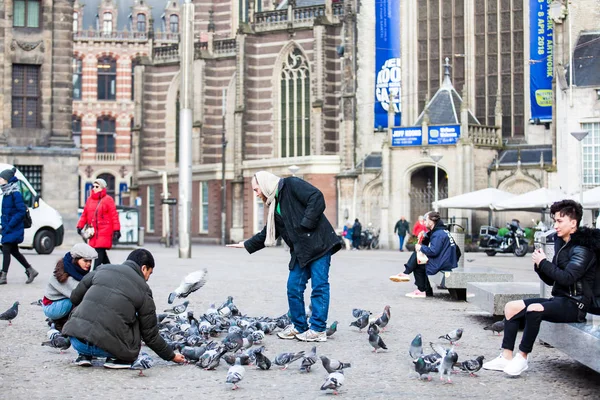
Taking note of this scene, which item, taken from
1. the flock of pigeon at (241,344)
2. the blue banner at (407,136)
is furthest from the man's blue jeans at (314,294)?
the blue banner at (407,136)

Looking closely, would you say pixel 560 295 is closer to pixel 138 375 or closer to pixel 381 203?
pixel 138 375

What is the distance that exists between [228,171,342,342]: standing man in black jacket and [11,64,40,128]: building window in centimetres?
2840

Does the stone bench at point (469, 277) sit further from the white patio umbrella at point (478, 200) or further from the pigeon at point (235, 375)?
the white patio umbrella at point (478, 200)

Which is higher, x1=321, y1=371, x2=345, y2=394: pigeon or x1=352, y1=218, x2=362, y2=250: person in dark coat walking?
x1=352, y1=218, x2=362, y2=250: person in dark coat walking

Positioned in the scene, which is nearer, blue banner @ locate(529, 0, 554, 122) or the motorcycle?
the motorcycle

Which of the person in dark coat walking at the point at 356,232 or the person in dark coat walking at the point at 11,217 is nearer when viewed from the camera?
the person in dark coat walking at the point at 11,217

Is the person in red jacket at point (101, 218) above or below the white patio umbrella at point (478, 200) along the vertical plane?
below

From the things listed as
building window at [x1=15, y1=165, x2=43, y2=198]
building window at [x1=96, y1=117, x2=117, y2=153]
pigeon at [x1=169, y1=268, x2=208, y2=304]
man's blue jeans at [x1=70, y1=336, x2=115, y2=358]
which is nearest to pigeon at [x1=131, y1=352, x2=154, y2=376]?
man's blue jeans at [x1=70, y1=336, x2=115, y2=358]

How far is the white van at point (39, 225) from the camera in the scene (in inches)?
1145

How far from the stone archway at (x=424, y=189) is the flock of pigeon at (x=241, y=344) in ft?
111

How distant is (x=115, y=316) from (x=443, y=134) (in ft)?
119

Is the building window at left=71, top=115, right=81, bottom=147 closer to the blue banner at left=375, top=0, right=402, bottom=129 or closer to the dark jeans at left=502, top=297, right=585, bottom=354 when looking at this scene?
the blue banner at left=375, top=0, right=402, bottom=129

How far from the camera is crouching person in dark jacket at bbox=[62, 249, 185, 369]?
790 cm

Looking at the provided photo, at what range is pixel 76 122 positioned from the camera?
75625 mm
